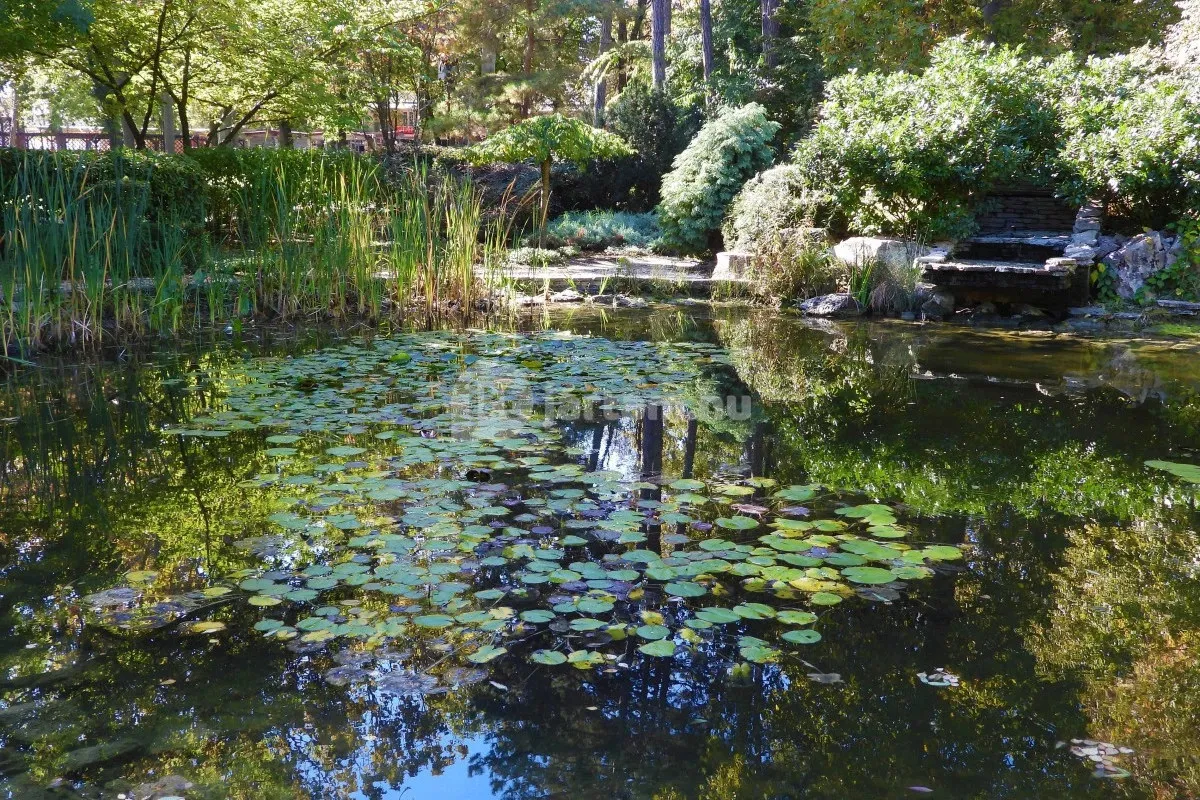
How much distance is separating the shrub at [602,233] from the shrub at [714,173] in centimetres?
91

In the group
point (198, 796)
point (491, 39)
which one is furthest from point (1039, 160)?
point (491, 39)

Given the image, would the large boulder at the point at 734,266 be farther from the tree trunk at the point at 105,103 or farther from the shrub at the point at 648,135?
the tree trunk at the point at 105,103

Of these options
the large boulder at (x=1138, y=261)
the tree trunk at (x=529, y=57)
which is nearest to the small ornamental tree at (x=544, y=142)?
the large boulder at (x=1138, y=261)

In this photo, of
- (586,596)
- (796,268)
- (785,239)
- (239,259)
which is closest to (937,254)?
(796,268)

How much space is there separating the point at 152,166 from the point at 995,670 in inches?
300

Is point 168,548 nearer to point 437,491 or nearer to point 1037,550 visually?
point 437,491

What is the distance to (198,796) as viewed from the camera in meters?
1.71

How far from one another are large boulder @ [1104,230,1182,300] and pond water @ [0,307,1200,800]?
4.07 meters

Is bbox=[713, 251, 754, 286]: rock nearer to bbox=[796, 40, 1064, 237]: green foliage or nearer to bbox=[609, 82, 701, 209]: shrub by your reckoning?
bbox=[796, 40, 1064, 237]: green foliage

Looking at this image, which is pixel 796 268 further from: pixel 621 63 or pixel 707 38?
pixel 621 63

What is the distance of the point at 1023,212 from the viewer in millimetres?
9844

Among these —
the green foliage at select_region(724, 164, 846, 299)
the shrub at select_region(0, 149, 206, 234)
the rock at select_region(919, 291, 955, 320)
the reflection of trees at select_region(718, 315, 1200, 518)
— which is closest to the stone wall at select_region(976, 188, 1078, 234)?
the rock at select_region(919, 291, 955, 320)

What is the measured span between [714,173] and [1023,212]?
3370 millimetres

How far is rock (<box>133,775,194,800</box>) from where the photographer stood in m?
1.70
